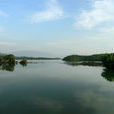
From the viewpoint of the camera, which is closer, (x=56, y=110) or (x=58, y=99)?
(x=56, y=110)

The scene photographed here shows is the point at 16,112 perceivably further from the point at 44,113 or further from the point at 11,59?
the point at 11,59

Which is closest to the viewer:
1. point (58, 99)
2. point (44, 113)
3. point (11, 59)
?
point (44, 113)

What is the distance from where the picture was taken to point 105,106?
14.1 meters

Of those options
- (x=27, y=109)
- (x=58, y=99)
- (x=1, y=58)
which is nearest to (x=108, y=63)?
(x=58, y=99)

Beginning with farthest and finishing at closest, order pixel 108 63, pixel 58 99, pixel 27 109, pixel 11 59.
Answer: pixel 11 59
pixel 108 63
pixel 58 99
pixel 27 109

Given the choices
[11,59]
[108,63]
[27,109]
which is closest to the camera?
[27,109]

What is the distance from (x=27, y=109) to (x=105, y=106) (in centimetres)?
631

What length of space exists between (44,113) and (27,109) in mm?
1589

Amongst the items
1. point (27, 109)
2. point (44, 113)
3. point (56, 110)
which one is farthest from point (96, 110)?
point (27, 109)

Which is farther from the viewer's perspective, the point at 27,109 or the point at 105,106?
the point at 105,106

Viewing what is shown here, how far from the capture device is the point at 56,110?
1308cm

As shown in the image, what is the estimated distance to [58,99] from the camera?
648 inches

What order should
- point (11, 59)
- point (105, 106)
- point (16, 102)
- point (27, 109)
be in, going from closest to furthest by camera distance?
point (27, 109) < point (105, 106) < point (16, 102) < point (11, 59)

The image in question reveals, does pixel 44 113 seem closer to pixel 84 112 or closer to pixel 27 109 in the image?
pixel 27 109
